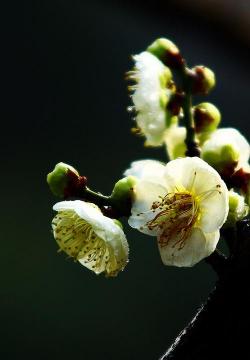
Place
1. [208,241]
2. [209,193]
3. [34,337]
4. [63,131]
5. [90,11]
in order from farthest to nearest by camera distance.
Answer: [90,11] → [63,131] → [34,337] → [209,193] → [208,241]

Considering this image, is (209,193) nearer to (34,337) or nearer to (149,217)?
(149,217)

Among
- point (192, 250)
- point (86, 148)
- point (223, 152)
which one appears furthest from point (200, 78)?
point (86, 148)

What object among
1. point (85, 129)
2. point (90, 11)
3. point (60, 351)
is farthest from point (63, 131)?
point (60, 351)

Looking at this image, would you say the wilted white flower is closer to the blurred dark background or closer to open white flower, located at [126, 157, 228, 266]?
open white flower, located at [126, 157, 228, 266]

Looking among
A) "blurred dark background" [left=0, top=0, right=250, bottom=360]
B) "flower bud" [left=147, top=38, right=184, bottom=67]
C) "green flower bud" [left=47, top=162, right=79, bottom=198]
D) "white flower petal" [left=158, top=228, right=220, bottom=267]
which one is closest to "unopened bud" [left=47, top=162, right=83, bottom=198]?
"green flower bud" [left=47, top=162, right=79, bottom=198]

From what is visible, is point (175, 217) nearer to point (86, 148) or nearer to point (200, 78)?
point (200, 78)
